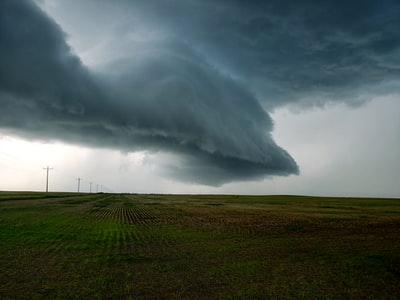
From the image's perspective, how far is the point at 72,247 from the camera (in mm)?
27500

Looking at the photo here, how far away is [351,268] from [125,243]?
17974 millimetres

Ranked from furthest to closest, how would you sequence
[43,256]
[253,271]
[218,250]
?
[218,250] → [43,256] → [253,271]

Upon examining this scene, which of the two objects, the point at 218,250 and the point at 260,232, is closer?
the point at 218,250

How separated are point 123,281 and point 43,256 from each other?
366 inches

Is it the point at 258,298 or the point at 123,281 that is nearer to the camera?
the point at 258,298

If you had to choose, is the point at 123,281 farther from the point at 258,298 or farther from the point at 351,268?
the point at 351,268

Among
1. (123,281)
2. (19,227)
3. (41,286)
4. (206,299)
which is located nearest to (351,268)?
(206,299)

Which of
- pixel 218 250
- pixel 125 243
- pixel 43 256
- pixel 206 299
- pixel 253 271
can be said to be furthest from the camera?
pixel 125 243

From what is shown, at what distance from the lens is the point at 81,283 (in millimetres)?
17219

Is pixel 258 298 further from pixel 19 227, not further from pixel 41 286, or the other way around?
pixel 19 227

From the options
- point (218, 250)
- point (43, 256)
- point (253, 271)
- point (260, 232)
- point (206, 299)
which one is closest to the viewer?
point (206, 299)

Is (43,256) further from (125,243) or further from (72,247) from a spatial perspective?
(125,243)

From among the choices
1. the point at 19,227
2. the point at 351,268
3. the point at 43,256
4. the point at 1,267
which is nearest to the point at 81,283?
the point at 1,267

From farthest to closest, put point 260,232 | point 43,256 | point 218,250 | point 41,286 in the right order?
point 260,232, point 218,250, point 43,256, point 41,286
